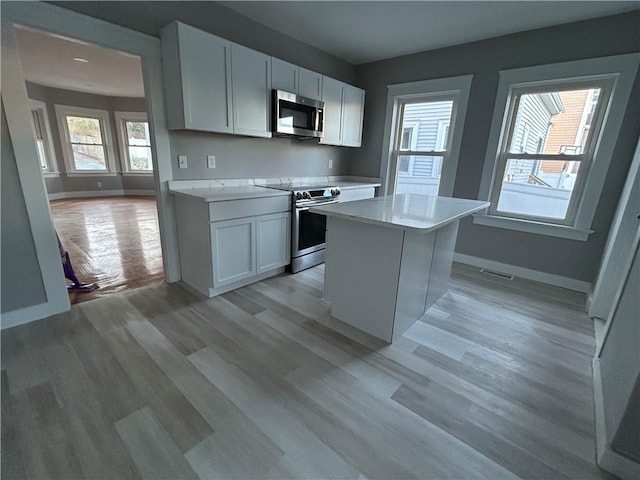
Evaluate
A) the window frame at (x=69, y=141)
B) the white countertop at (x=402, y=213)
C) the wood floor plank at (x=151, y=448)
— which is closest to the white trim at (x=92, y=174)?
the window frame at (x=69, y=141)

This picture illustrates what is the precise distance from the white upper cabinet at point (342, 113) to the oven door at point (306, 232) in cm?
115

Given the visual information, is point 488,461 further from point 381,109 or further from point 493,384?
point 381,109

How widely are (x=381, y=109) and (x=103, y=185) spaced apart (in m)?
7.87

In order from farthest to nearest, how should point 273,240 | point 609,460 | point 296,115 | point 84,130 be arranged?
point 84,130 < point 296,115 < point 273,240 < point 609,460

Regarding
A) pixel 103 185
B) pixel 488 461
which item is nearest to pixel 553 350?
pixel 488 461

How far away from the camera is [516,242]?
3.31 metres

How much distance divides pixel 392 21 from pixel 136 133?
7790 mm

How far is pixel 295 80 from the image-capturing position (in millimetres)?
3076

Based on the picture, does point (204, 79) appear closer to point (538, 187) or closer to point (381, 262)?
point (381, 262)

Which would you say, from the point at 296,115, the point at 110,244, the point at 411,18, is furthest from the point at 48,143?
the point at 411,18

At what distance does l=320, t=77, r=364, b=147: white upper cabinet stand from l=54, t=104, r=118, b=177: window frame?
7.15 meters

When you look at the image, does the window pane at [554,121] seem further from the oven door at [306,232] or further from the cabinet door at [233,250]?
the cabinet door at [233,250]

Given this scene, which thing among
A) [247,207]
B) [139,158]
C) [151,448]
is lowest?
[151,448]

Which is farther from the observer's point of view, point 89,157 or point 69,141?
point 89,157
